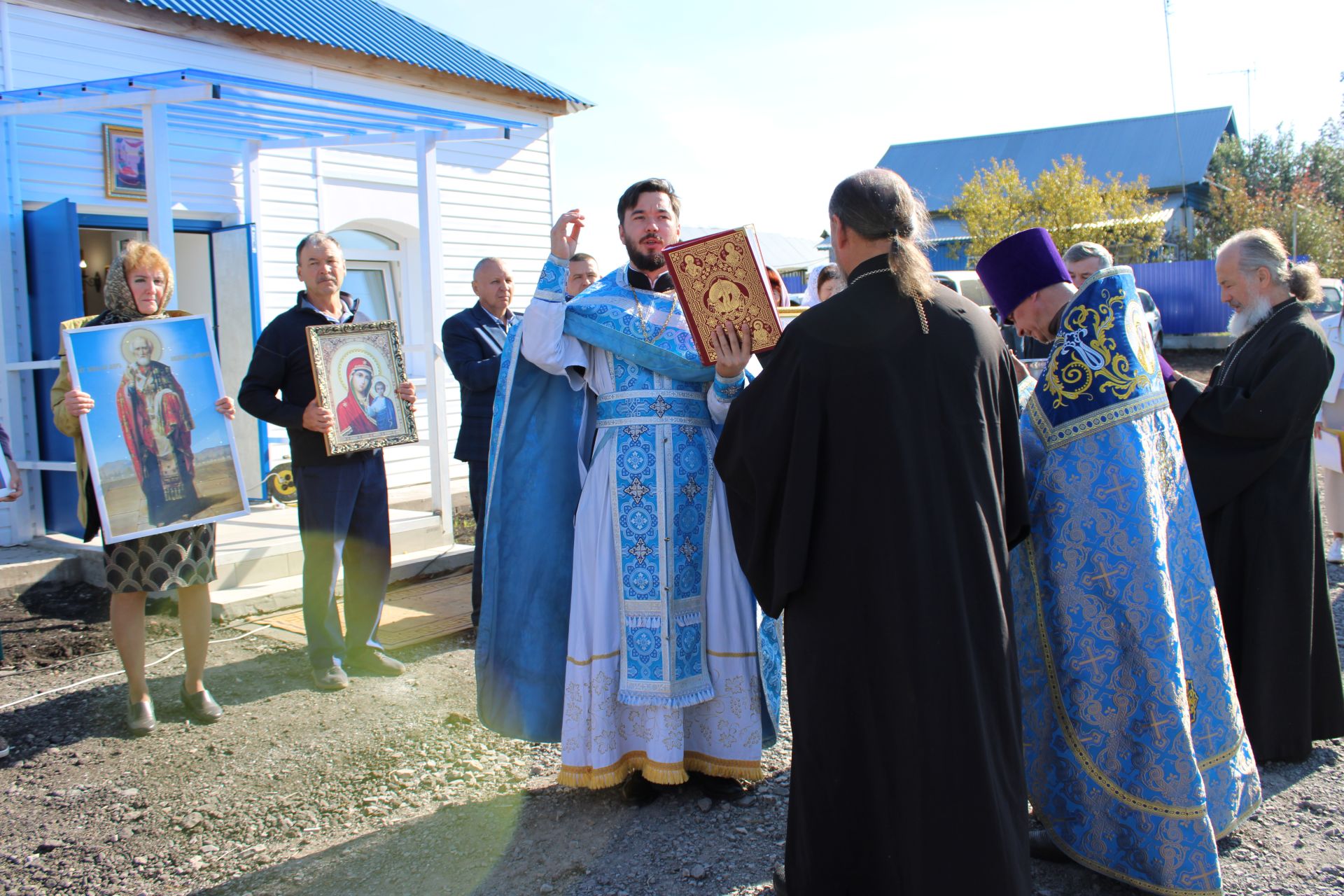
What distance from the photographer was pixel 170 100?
5371mm

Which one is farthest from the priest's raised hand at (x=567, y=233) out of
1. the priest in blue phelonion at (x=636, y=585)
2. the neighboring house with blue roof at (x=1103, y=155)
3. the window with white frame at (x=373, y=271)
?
the neighboring house with blue roof at (x=1103, y=155)

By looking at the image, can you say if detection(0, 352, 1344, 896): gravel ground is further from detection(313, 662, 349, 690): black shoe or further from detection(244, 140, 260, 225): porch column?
detection(244, 140, 260, 225): porch column

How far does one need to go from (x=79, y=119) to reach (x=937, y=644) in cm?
722

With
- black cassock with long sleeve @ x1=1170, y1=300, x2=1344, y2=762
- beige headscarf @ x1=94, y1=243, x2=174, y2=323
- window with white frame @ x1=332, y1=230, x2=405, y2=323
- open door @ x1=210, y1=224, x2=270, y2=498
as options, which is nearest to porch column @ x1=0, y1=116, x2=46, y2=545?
open door @ x1=210, y1=224, x2=270, y2=498

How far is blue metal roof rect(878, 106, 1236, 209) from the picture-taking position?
3562 cm

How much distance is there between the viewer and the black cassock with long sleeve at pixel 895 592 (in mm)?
2299

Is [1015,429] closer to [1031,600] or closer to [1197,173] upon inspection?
[1031,600]

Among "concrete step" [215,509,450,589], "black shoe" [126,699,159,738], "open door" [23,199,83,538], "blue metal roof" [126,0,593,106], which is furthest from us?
"blue metal roof" [126,0,593,106]

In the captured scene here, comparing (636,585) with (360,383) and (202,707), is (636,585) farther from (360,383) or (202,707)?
(202,707)

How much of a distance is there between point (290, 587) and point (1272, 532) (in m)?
5.14

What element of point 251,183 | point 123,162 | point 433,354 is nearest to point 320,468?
point 433,354

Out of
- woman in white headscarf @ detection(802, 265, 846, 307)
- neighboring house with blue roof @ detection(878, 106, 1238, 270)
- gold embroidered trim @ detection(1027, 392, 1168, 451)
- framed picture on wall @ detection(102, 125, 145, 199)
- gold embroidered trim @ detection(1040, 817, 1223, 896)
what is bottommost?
gold embroidered trim @ detection(1040, 817, 1223, 896)

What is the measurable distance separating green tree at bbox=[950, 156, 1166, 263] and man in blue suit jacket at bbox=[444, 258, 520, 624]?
81.4 feet

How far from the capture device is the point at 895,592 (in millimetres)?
2326
